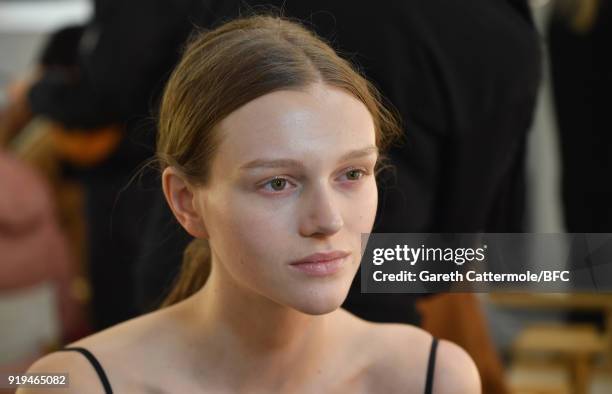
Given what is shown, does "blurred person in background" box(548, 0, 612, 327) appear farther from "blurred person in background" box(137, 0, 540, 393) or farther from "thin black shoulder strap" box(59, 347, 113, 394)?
→ "thin black shoulder strap" box(59, 347, 113, 394)

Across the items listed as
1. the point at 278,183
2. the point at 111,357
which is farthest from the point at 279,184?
the point at 111,357

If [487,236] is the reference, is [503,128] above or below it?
above

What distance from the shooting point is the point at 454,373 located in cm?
78

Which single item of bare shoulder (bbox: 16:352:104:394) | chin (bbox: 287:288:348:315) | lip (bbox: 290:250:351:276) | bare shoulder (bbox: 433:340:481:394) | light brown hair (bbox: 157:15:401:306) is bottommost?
bare shoulder (bbox: 16:352:104:394)

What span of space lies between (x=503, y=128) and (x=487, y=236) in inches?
5.5

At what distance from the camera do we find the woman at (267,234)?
2.09 feet

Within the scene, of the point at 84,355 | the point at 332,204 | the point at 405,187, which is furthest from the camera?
the point at 405,187

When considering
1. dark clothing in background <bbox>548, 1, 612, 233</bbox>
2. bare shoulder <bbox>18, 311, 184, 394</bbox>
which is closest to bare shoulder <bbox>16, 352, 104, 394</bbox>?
bare shoulder <bbox>18, 311, 184, 394</bbox>

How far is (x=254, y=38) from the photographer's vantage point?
67 centimetres

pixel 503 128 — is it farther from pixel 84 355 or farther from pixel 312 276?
pixel 84 355

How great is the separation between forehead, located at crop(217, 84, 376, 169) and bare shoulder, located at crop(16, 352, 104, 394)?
8.2 inches

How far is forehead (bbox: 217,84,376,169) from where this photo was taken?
2.07 ft

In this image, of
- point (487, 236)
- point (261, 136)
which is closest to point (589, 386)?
point (487, 236)

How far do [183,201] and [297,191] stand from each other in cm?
12
